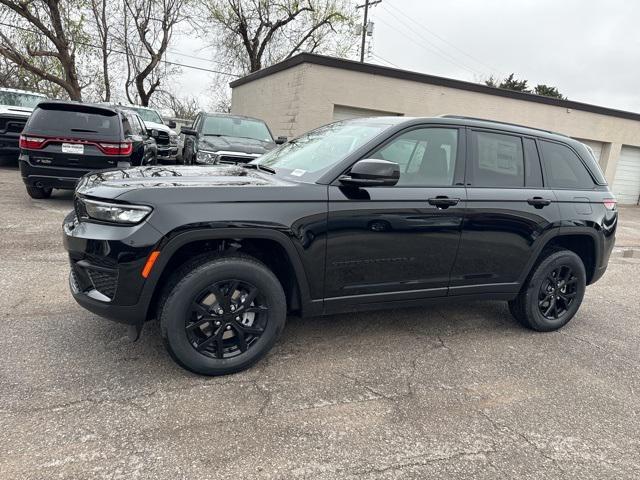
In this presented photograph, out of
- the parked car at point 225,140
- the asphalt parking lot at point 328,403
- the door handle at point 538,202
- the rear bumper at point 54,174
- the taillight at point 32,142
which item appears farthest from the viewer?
the parked car at point 225,140

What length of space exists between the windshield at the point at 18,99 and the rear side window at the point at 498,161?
1192 cm

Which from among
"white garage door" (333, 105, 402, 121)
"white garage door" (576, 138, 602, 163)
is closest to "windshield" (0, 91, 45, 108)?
"white garage door" (333, 105, 402, 121)

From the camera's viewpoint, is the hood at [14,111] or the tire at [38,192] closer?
the tire at [38,192]

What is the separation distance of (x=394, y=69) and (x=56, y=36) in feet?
44.1

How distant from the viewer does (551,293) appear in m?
4.04

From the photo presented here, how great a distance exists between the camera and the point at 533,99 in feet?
48.9

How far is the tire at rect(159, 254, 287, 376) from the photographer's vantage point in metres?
2.68

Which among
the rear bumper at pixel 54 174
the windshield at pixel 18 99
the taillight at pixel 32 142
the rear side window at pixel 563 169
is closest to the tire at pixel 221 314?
the rear side window at pixel 563 169

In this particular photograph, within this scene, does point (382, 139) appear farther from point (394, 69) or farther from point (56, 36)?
point (56, 36)

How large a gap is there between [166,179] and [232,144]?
587 cm

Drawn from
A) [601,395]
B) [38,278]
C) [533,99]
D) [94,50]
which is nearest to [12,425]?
[38,278]

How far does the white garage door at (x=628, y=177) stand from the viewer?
58.2 feet

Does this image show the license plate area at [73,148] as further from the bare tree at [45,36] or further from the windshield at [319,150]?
the bare tree at [45,36]

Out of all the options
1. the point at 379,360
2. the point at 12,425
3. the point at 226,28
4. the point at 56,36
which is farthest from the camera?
the point at 226,28
